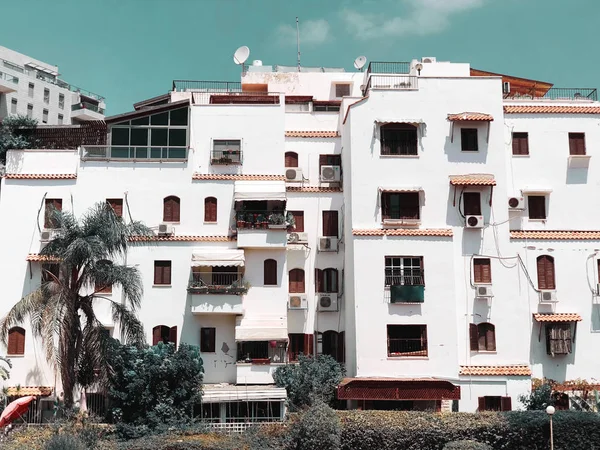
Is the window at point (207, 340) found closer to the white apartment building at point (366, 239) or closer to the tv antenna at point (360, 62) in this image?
the white apartment building at point (366, 239)

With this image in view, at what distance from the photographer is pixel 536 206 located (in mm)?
39969

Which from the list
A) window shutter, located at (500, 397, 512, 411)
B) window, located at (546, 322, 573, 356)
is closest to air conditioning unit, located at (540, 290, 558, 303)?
window, located at (546, 322, 573, 356)

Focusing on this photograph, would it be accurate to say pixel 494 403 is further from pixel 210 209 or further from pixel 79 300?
pixel 79 300

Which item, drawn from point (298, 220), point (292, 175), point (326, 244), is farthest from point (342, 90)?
point (326, 244)

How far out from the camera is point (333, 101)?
45719mm

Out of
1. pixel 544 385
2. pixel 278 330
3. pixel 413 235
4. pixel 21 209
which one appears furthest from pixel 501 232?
pixel 21 209

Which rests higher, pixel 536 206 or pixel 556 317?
pixel 536 206

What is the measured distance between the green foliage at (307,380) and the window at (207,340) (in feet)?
11.8

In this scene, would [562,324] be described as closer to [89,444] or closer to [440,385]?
[440,385]

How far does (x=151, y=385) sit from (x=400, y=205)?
15226 mm

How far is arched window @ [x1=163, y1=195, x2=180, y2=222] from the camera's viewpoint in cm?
3862

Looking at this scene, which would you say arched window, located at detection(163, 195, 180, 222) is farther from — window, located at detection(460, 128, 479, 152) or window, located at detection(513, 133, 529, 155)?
window, located at detection(513, 133, 529, 155)

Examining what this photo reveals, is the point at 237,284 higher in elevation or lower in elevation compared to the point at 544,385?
higher

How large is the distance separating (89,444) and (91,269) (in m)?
7.07
